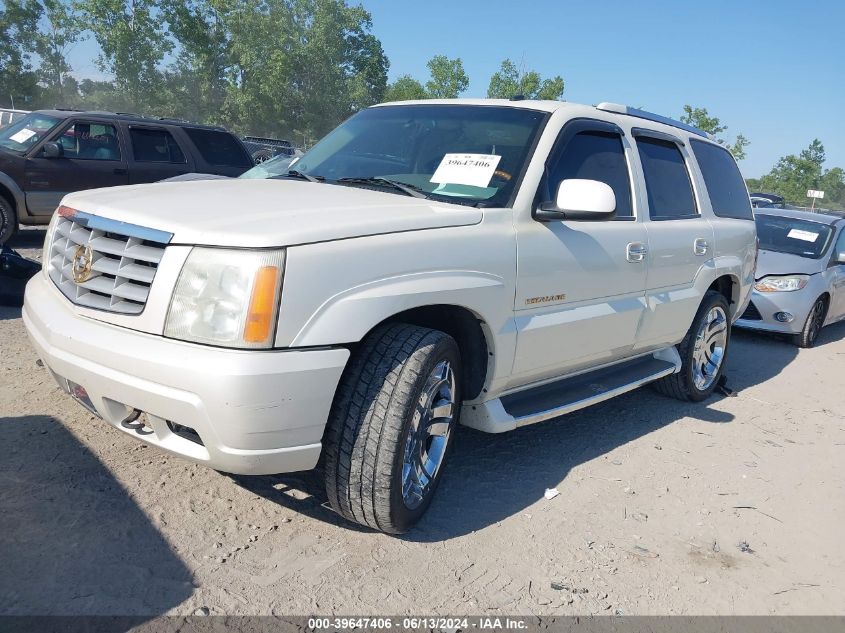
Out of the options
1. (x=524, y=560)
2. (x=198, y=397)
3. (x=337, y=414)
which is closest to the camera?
(x=198, y=397)

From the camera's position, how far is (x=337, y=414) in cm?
274

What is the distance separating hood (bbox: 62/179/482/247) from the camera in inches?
98.9

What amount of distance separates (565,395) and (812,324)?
5.80m

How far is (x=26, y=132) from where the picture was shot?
9164mm

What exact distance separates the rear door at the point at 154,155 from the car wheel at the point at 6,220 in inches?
59.4

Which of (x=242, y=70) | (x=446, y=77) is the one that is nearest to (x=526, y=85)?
(x=446, y=77)

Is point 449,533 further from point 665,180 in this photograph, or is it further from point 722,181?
point 722,181

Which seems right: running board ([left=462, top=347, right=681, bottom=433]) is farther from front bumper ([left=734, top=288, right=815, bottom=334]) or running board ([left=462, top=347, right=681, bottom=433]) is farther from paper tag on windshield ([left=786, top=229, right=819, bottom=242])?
paper tag on windshield ([left=786, top=229, right=819, bottom=242])

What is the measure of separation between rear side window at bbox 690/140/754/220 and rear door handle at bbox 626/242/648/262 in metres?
1.41

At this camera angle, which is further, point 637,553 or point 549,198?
point 549,198

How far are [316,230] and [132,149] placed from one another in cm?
817

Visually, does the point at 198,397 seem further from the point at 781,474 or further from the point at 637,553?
the point at 781,474

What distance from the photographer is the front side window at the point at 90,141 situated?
363 inches

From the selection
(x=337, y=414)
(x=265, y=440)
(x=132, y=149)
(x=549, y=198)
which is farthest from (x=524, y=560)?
(x=132, y=149)
